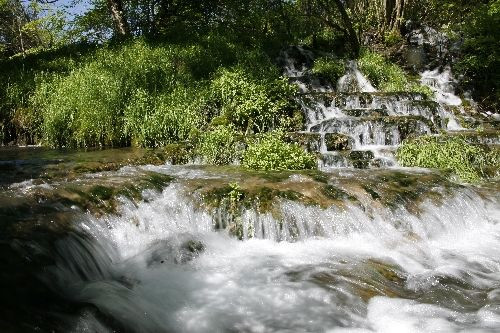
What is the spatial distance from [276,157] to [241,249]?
3328 mm

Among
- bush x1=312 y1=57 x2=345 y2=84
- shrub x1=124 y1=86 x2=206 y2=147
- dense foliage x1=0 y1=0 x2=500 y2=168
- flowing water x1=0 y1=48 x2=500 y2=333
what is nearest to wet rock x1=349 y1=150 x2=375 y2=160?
flowing water x1=0 y1=48 x2=500 y2=333

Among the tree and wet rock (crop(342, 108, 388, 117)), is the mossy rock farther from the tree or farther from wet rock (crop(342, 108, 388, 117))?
the tree

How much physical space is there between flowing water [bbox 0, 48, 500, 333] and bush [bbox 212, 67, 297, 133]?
297cm

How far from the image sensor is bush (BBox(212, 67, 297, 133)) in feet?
38.0

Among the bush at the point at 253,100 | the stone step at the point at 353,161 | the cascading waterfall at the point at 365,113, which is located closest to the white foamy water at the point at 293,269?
the stone step at the point at 353,161

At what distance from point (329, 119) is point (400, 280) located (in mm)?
7418

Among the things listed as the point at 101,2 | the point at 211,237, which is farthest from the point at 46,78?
the point at 211,237

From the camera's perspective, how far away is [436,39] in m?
21.2

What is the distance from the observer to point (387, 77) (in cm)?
1673

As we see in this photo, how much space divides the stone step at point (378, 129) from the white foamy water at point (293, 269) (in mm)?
3871

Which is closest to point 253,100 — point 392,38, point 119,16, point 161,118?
point 161,118

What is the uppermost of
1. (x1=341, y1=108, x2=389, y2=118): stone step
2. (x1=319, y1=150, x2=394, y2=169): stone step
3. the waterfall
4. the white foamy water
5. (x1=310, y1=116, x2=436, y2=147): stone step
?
the waterfall

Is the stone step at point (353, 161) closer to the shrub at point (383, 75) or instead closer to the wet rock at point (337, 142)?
the wet rock at point (337, 142)

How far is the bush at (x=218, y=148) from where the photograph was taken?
9906mm
